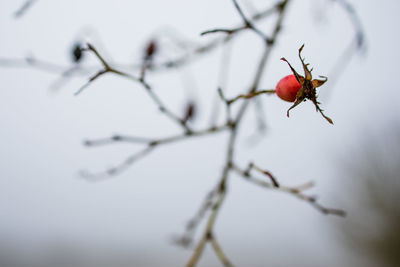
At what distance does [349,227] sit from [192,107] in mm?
10847

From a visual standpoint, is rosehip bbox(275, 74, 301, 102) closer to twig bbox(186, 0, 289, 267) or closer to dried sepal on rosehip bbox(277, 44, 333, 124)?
dried sepal on rosehip bbox(277, 44, 333, 124)

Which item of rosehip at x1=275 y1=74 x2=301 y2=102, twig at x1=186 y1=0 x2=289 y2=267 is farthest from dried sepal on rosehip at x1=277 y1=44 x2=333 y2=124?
twig at x1=186 y1=0 x2=289 y2=267

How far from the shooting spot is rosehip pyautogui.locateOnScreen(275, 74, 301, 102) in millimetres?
480

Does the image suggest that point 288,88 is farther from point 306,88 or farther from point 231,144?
point 231,144

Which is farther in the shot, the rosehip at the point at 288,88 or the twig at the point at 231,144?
the twig at the point at 231,144

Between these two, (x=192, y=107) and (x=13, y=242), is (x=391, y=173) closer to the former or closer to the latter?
(x=192, y=107)

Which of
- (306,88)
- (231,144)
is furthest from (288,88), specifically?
(231,144)

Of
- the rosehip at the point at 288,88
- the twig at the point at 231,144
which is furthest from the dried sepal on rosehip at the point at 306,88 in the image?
the twig at the point at 231,144

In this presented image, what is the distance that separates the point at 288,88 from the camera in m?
0.48

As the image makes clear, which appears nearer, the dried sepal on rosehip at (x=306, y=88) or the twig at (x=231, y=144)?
the dried sepal on rosehip at (x=306, y=88)

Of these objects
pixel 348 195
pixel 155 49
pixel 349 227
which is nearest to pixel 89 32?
pixel 155 49

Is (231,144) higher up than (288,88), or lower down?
lower down

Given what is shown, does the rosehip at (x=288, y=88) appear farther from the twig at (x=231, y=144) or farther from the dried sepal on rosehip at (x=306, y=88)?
the twig at (x=231, y=144)

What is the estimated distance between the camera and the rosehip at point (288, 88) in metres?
0.48
